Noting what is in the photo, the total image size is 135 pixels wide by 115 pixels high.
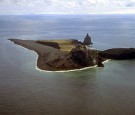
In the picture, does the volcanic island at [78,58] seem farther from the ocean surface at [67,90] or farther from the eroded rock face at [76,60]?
the ocean surface at [67,90]

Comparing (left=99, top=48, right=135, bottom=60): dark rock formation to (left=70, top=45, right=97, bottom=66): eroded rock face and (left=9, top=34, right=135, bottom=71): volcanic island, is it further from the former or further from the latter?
(left=70, top=45, right=97, bottom=66): eroded rock face

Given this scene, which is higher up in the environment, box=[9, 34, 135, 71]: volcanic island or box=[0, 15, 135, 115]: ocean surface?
box=[9, 34, 135, 71]: volcanic island

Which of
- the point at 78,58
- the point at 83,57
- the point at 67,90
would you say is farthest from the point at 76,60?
the point at 67,90

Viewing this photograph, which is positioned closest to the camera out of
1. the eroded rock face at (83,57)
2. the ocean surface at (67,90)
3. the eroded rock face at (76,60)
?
the ocean surface at (67,90)

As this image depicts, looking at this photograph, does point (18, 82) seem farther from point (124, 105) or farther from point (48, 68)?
point (124, 105)

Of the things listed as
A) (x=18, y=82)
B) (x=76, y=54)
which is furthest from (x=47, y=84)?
(x=76, y=54)

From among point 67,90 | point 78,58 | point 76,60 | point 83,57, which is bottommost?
point 67,90

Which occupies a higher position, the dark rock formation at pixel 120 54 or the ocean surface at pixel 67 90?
the dark rock formation at pixel 120 54

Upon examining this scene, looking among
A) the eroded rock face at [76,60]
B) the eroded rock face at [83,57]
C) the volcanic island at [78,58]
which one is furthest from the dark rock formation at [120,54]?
the eroded rock face at [83,57]

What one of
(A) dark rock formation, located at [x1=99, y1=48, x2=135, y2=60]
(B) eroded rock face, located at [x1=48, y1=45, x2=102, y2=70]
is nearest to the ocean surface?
(B) eroded rock face, located at [x1=48, y1=45, x2=102, y2=70]

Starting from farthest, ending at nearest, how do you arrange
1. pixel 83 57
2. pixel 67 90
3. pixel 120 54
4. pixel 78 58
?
pixel 120 54, pixel 78 58, pixel 83 57, pixel 67 90

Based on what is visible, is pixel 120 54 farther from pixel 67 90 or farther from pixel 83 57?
pixel 67 90
